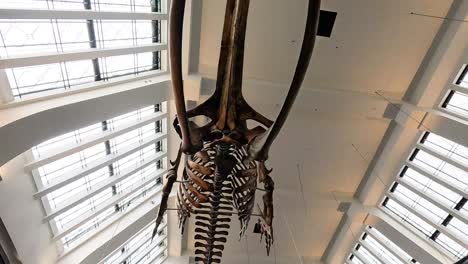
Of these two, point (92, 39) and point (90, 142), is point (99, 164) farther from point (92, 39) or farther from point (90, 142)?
point (92, 39)

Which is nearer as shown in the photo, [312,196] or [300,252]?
[312,196]

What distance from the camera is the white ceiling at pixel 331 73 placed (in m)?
5.75

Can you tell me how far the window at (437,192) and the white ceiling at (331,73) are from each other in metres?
0.99

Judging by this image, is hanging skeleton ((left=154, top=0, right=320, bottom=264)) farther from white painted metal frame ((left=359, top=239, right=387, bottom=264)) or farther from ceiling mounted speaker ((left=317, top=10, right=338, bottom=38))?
white painted metal frame ((left=359, top=239, right=387, bottom=264))

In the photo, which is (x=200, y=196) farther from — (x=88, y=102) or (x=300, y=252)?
(x=300, y=252)

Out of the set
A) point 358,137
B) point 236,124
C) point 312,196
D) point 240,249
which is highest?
point 236,124

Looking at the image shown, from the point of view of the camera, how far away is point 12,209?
15.1 feet

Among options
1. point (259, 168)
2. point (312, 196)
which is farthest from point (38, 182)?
point (312, 196)

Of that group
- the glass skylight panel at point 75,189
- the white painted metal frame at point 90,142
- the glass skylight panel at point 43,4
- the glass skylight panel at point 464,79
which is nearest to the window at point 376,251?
the glass skylight panel at point 464,79

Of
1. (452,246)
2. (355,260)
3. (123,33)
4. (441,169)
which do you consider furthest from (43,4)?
(355,260)

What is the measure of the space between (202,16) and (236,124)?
10.5 ft

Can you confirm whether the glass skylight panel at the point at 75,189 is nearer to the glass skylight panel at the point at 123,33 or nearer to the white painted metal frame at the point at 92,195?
the white painted metal frame at the point at 92,195

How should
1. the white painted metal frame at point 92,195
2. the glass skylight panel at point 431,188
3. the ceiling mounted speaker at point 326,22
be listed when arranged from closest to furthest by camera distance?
the white painted metal frame at point 92,195
the ceiling mounted speaker at point 326,22
the glass skylight panel at point 431,188

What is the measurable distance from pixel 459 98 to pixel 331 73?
2539 millimetres
